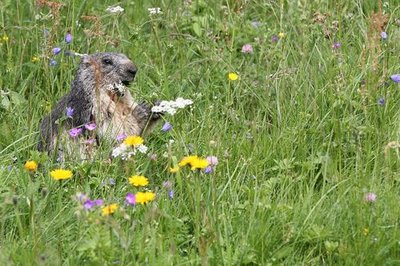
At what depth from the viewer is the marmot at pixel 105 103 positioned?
5492 mm

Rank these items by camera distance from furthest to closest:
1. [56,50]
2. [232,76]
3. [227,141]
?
[56,50], [232,76], [227,141]

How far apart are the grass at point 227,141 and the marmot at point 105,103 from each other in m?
0.12

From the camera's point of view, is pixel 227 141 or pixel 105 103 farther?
pixel 105 103

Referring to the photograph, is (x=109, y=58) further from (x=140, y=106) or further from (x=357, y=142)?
(x=357, y=142)

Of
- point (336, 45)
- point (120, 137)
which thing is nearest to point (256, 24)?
point (336, 45)

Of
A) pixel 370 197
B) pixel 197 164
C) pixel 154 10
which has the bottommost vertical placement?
pixel 154 10

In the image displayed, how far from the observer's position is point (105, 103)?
5.65 meters

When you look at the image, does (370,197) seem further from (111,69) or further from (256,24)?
(256,24)

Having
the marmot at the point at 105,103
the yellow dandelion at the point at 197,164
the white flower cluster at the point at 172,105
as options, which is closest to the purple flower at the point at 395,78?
the white flower cluster at the point at 172,105

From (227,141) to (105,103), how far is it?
0.91m

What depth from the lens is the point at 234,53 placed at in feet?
20.7

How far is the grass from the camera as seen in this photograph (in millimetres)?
4039

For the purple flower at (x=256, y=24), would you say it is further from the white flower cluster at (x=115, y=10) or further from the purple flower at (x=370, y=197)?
the purple flower at (x=370, y=197)

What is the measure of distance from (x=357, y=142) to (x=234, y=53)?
1.67 m
